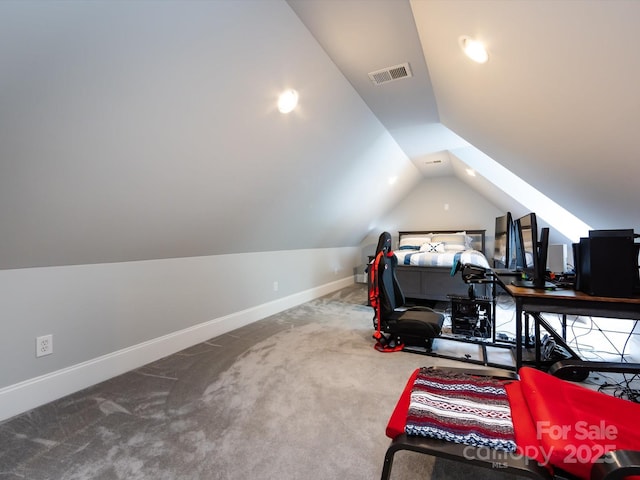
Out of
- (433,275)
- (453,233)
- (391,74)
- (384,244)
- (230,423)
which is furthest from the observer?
(453,233)

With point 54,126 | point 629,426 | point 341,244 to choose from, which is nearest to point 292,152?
point 54,126

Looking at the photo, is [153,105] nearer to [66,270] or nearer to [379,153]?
[66,270]

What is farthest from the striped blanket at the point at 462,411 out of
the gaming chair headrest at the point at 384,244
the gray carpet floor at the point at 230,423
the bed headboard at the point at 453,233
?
the bed headboard at the point at 453,233

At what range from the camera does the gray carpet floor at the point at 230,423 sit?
139 centimetres

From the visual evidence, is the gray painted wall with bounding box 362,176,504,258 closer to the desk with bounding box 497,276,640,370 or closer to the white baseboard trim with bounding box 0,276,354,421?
the white baseboard trim with bounding box 0,276,354,421

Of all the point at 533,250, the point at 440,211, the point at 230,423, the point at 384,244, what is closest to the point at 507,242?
the point at 533,250

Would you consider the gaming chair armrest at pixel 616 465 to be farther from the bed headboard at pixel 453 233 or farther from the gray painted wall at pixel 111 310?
the bed headboard at pixel 453 233

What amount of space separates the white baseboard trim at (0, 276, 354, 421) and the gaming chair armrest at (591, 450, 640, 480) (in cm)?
273

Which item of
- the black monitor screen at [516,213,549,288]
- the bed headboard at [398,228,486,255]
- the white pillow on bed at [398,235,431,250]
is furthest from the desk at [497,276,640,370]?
the bed headboard at [398,228,486,255]

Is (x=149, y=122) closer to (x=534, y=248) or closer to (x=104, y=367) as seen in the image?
(x=104, y=367)

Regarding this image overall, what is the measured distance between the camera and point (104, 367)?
7.49 ft

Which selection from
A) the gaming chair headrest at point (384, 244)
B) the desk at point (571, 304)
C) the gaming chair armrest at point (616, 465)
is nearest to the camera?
the gaming chair armrest at point (616, 465)

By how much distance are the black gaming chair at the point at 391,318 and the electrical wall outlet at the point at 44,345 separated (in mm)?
2420

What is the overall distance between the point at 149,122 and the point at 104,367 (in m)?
1.79
